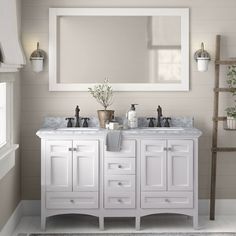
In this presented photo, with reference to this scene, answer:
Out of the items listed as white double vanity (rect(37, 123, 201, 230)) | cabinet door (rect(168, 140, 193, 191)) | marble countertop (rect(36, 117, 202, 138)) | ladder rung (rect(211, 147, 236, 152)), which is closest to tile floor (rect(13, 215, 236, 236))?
white double vanity (rect(37, 123, 201, 230))

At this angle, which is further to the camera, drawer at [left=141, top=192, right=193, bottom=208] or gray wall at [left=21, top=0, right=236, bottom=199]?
gray wall at [left=21, top=0, right=236, bottom=199]

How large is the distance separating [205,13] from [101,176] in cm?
196

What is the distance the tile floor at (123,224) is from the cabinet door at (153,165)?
1.40 ft

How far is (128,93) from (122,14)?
80 centimetres

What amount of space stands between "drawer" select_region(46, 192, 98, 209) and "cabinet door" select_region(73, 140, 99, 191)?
107 millimetres

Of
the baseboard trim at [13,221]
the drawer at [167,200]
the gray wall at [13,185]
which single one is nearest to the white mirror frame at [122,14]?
the gray wall at [13,185]

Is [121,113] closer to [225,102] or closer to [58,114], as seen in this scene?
[58,114]

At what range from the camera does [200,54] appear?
5.67 metres

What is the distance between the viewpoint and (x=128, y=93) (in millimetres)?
5770

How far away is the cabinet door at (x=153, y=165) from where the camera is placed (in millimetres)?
5312

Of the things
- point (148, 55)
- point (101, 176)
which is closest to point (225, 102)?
point (148, 55)

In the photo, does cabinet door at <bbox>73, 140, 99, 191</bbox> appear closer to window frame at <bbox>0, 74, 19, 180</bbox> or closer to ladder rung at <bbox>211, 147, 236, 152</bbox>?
window frame at <bbox>0, 74, 19, 180</bbox>

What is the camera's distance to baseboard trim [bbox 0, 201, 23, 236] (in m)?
4.93

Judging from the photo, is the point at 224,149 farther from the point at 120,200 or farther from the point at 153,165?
the point at 120,200
